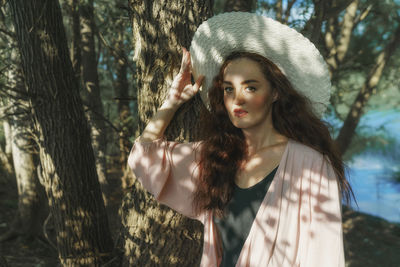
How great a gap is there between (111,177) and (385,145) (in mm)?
8635

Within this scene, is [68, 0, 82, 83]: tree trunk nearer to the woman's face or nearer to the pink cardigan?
the woman's face

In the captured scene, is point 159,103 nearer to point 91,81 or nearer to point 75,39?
point 75,39

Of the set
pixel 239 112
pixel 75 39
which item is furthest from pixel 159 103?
pixel 75 39

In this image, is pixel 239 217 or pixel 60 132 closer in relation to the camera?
pixel 239 217

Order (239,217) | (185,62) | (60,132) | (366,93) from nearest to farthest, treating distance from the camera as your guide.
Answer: (239,217) → (185,62) → (60,132) → (366,93)

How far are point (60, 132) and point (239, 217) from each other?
177cm

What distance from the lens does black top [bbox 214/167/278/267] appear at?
191 centimetres

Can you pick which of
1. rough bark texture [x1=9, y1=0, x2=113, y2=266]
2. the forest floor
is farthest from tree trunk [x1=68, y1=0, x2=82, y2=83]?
rough bark texture [x1=9, y1=0, x2=113, y2=266]

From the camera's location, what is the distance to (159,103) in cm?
243

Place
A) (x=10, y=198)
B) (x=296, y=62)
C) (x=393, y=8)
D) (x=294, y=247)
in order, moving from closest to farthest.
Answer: (x=294, y=247), (x=296, y=62), (x=393, y=8), (x=10, y=198)

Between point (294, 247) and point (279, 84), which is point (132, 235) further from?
point (279, 84)

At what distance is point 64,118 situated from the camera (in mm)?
3162

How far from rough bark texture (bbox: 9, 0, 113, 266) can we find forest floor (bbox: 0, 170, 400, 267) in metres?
2.54

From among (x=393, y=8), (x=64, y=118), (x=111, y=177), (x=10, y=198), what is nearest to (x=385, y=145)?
(x=393, y=8)
